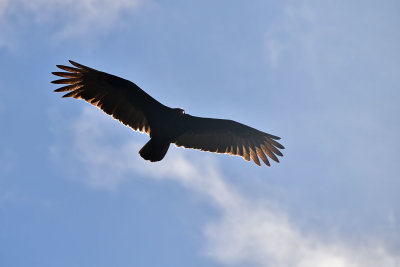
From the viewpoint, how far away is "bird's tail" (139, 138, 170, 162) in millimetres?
14148

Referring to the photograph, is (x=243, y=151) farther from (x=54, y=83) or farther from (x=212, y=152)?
(x=54, y=83)

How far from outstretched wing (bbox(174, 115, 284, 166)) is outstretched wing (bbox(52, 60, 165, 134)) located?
1.14m

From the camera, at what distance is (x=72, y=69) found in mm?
14250

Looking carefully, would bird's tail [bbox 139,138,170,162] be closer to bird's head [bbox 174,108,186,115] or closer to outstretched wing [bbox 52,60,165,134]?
outstretched wing [bbox 52,60,165,134]

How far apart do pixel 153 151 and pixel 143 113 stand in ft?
3.12

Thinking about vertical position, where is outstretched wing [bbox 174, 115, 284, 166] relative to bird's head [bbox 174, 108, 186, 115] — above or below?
above

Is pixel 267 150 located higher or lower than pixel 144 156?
higher

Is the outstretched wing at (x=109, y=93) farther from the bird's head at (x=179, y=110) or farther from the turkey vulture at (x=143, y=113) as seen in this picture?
A: the bird's head at (x=179, y=110)

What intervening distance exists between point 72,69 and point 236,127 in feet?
13.1

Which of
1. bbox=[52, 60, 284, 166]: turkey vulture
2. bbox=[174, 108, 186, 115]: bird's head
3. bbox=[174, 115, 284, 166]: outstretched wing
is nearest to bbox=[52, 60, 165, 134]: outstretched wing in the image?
bbox=[52, 60, 284, 166]: turkey vulture

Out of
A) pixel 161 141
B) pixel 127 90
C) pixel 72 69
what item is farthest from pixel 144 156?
pixel 72 69

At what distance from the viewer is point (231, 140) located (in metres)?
15.6

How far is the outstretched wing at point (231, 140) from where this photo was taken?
15078mm

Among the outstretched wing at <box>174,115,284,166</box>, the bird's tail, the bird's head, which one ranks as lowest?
the bird's tail
